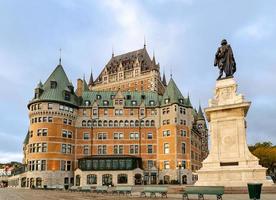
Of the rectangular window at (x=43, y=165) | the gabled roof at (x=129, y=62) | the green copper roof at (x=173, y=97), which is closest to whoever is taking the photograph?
the rectangular window at (x=43, y=165)

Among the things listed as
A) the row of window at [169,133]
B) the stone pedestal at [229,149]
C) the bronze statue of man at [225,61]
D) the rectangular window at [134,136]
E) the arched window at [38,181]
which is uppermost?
the bronze statue of man at [225,61]

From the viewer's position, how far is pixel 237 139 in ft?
80.3

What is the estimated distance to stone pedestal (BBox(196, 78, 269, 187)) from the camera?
23.5 meters

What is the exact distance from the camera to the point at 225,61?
27.4 meters

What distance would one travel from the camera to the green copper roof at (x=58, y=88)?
78375 mm

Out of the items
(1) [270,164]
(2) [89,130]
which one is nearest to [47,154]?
(2) [89,130]

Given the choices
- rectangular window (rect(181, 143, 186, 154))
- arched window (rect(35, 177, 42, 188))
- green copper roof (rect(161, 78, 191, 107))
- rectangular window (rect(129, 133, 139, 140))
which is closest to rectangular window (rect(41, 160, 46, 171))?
arched window (rect(35, 177, 42, 188))

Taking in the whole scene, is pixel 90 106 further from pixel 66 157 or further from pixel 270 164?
pixel 270 164

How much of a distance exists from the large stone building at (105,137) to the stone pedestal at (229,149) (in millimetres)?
50986

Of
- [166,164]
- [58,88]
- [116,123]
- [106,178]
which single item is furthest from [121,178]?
[58,88]

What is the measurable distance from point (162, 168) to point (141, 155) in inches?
227

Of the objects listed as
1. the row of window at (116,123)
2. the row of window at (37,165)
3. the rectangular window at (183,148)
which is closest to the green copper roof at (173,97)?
the row of window at (116,123)

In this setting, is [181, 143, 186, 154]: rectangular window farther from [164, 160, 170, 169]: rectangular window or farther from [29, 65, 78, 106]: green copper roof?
[29, 65, 78, 106]: green copper roof

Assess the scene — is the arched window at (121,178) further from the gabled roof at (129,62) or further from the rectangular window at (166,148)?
the gabled roof at (129,62)
